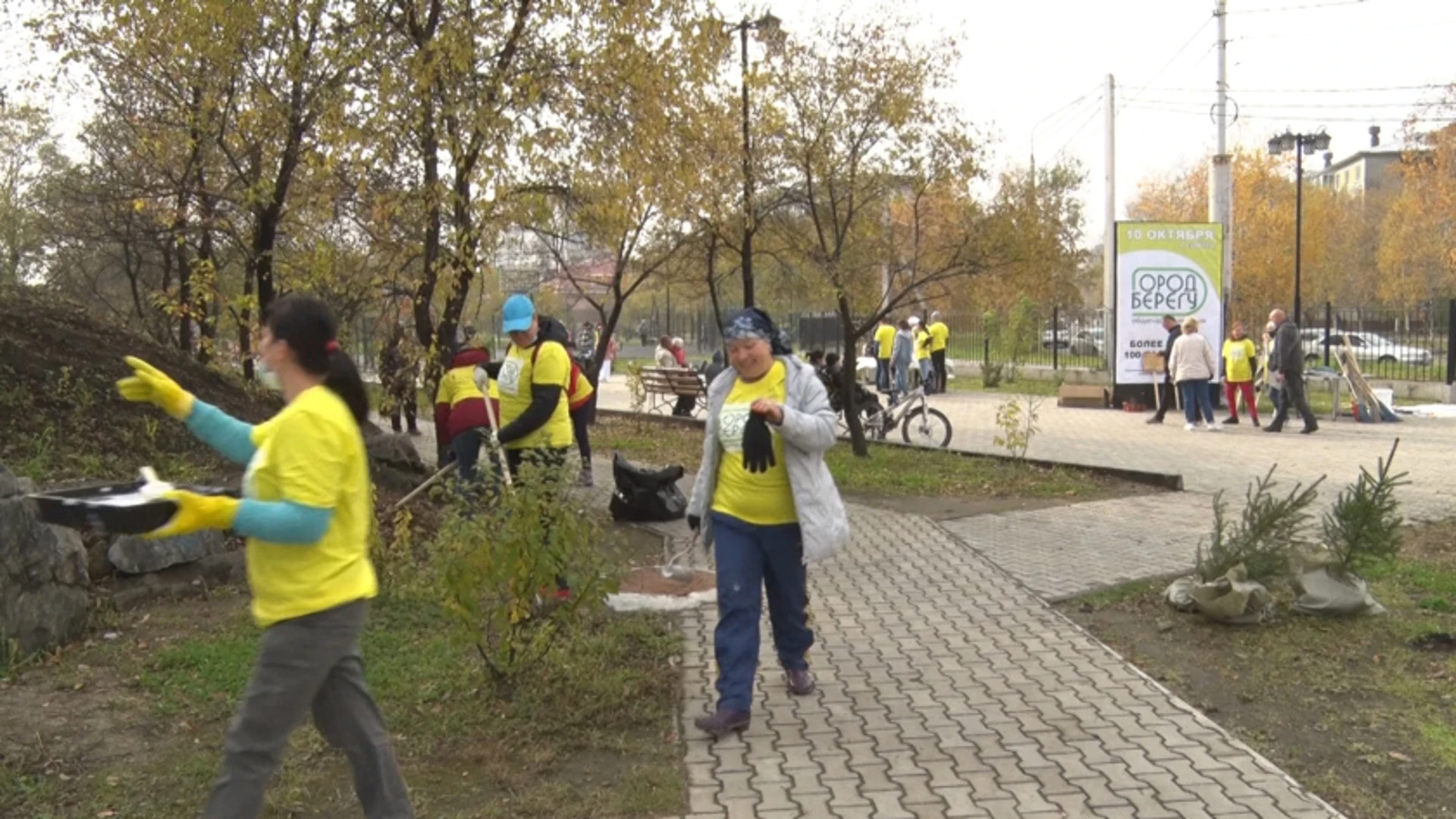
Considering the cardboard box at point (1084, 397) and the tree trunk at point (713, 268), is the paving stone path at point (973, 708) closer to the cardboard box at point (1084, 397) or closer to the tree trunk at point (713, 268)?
the tree trunk at point (713, 268)

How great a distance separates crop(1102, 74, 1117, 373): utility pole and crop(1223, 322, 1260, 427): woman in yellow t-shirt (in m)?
2.68

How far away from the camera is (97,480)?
643cm

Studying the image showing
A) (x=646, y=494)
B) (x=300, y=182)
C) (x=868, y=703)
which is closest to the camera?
(x=868, y=703)

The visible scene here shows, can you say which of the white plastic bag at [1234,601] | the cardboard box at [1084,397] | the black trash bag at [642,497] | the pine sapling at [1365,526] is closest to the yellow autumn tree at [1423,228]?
the cardboard box at [1084,397]

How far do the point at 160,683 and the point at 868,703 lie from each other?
9.61ft

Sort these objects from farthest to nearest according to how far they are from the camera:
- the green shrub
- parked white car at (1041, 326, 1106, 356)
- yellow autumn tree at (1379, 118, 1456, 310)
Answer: yellow autumn tree at (1379, 118, 1456, 310) → parked white car at (1041, 326, 1106, 356) → the green shrub

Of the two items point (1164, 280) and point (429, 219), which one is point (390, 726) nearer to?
point (429, 219)

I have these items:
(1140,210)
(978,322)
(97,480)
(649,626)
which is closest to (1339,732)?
(649,626)

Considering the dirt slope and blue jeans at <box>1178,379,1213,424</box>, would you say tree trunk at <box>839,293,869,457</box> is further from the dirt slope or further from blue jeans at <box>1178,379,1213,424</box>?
the dirt slope

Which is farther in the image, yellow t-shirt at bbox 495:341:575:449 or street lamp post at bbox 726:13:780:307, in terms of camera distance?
street lamp post at bbox 726:13:780:307

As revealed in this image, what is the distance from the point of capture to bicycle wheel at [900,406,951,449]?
13969 millimetres

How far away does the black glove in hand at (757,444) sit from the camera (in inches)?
171

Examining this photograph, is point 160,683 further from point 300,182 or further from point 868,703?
point 300,182

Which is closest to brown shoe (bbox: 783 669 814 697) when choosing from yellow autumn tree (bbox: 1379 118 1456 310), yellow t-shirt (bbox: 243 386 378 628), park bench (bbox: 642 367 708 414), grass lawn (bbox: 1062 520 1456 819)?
grass lawn (bbox: 1062 520 1456 819)
